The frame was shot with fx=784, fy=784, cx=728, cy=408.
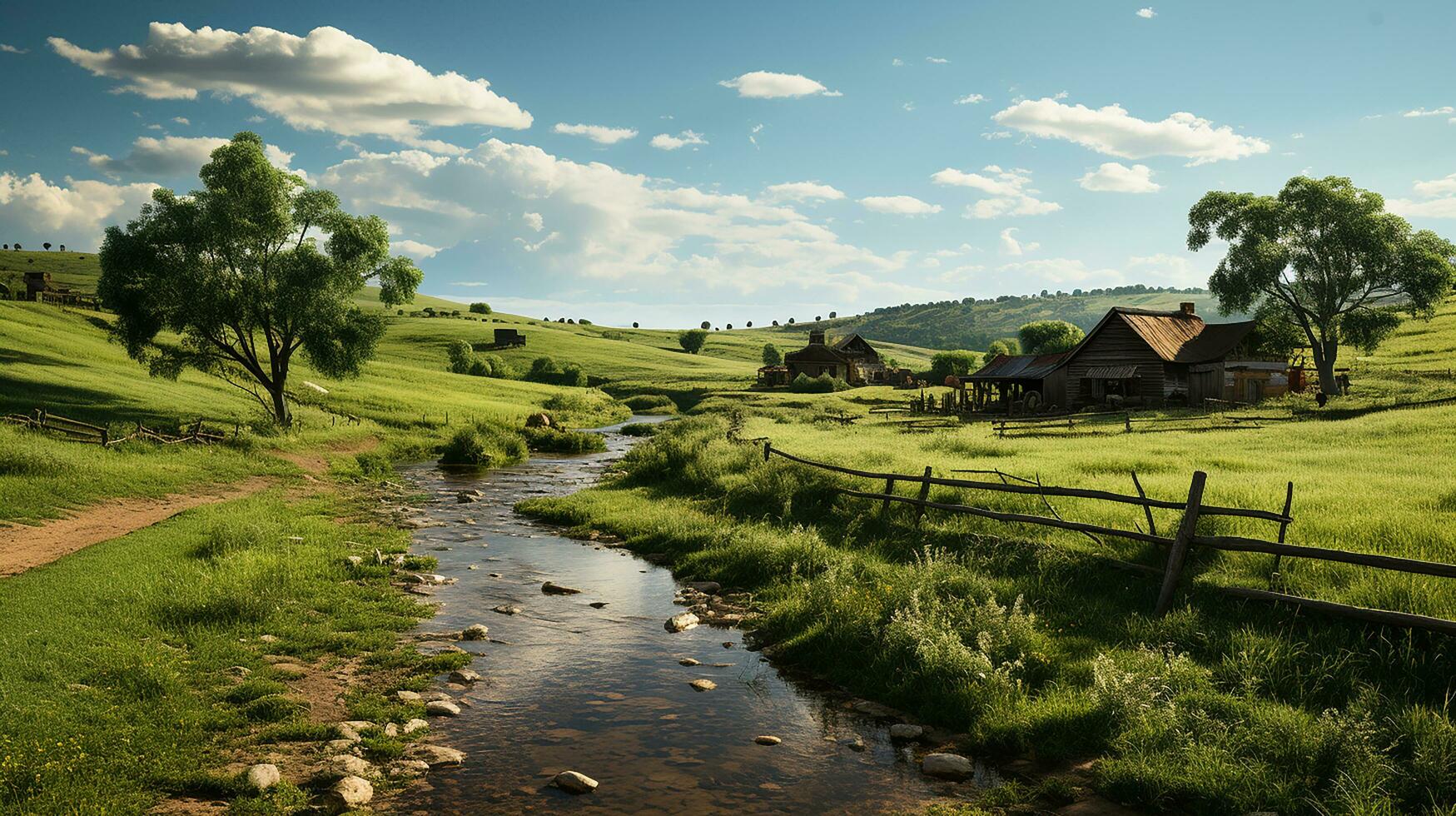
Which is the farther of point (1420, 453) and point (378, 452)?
point (378, 452)

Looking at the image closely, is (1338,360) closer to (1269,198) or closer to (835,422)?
(1269,198)

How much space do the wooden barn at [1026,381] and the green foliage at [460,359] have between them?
188 ft

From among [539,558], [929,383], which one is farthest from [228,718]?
[929,383]

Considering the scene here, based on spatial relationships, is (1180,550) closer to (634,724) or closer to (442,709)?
(634,724)

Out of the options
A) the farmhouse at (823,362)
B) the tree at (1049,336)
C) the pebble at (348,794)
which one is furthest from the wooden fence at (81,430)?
the tree at (1049,336)

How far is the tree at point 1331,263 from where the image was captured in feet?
162

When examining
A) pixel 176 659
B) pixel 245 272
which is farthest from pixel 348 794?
pixel 245 272

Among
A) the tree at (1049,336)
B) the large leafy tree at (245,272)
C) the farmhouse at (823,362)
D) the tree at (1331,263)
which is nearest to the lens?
the large leafy tree at (245,272)

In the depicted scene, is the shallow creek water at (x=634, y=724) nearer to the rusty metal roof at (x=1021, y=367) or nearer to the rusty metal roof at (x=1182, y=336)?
the rusty metal roof at (x=1182, y=336)

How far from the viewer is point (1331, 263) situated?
167 ft

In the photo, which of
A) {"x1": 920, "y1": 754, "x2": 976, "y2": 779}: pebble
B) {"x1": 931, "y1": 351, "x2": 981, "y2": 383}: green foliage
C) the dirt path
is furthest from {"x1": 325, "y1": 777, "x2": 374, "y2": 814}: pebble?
{"x1": 931, "y1": 351, "x2": 981, "y2": 383}: green foliage

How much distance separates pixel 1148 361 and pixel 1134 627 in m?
45.3

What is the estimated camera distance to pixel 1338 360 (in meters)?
69.5

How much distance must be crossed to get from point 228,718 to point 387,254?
32262mm
